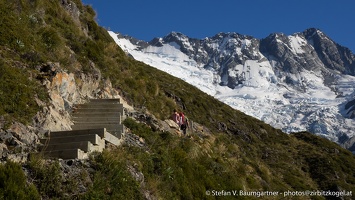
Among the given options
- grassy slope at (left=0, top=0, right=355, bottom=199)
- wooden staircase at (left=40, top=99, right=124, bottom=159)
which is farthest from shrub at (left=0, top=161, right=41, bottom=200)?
wooden staircase at (left=40, top=99, right=124, bottom=159)

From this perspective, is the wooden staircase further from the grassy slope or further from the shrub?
the shrub

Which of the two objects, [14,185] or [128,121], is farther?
[128,121]

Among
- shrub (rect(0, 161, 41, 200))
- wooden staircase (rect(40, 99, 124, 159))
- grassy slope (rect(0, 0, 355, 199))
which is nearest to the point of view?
shrub (rect(0, 161, 41, 200))

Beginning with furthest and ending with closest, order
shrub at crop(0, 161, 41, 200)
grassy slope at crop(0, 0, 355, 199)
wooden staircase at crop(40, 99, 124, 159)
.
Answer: grassy slope at crop(0, 0, 355, 199) → wooden staircase at crop(40, 99, 124, 159) → shrub at crop(0, 161, 41, 200)

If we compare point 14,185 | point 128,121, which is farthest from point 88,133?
point 14,185

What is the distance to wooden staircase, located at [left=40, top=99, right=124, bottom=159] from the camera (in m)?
11.6

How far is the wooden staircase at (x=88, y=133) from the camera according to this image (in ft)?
38.0

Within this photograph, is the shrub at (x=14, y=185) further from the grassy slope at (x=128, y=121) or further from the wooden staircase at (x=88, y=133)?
the wooden staircase at (x=88, y=133)

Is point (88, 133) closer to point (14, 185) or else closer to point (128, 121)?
point (128, 121)

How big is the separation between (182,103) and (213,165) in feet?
56.0

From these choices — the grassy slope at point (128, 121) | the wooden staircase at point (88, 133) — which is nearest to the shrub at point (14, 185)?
the grassy slope at point (128, 121)

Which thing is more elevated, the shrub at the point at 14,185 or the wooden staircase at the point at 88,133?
the wooden staircase at the point at 88,133

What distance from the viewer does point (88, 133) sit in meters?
12.7

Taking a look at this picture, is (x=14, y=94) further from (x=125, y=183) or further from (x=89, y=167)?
(x=125, y=183)
